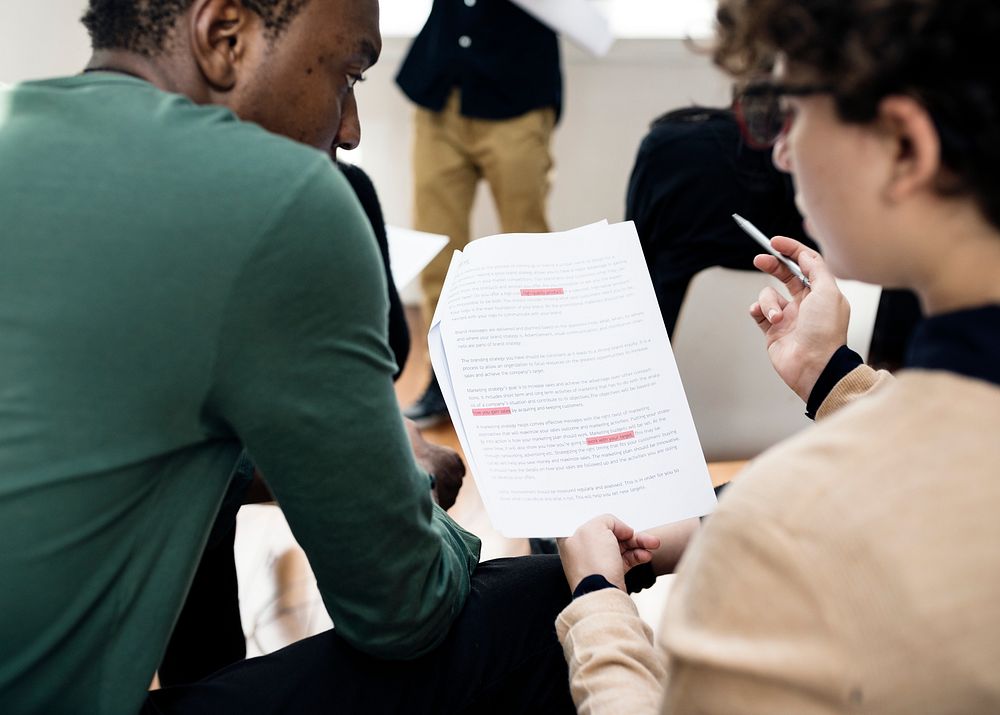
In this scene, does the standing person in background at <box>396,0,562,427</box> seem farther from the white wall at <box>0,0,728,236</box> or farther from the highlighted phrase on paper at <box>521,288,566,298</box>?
the highlighted phrase on paper at <box>521,288,566,298</box>

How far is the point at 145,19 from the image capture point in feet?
2.30

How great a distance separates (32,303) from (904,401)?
1.67 feet

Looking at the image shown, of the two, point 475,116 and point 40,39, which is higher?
point 40,39

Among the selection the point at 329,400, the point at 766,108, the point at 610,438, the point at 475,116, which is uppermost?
the point at 766,108

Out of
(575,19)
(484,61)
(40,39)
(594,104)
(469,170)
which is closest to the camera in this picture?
(40,39)

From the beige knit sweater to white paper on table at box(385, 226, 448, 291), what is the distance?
0.93 metres

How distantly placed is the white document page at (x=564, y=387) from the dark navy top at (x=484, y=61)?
1825 mm

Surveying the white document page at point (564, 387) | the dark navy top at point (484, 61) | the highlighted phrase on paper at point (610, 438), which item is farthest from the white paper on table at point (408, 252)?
the dark navy top at point (484, 61)

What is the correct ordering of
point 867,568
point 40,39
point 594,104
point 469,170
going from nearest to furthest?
point 867,568 → point 40,39 → point 469,170 → point 594,104

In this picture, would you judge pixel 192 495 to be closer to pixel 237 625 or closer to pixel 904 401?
pixel 904 401

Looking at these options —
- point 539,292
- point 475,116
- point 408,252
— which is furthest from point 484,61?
point 539,292

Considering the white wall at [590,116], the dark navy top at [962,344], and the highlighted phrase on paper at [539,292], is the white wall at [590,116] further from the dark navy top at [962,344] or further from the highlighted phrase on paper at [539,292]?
the dark navy top at [962,344]

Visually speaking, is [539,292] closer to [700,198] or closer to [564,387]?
[564,387]

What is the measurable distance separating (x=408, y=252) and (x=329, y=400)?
2.72 ft
